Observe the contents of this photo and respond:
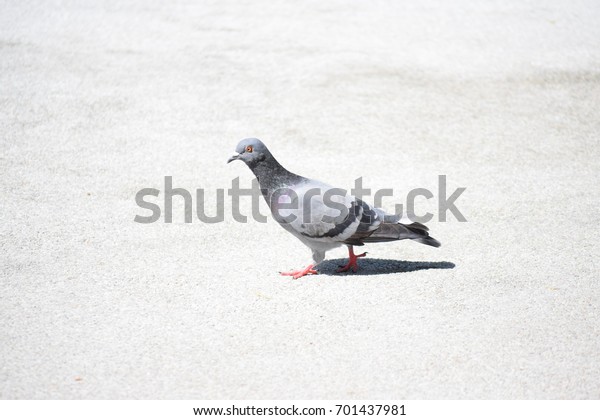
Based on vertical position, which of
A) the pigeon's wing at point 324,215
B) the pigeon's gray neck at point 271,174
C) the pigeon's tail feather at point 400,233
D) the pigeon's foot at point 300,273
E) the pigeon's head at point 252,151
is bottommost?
the pigeon's foot at point 300,273

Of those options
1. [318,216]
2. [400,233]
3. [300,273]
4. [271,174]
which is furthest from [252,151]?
[400,233]

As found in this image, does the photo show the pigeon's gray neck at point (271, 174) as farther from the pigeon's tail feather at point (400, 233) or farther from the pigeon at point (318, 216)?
the pigeon's tail feather at point (400, 233)

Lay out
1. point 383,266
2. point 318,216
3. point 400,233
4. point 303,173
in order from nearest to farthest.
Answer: point 318,216 → point 400,233 → point 383,266 → point 303,173

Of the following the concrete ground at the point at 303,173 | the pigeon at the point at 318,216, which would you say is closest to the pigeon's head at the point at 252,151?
the pigeon at the point at 318,216

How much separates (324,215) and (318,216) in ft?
0.17

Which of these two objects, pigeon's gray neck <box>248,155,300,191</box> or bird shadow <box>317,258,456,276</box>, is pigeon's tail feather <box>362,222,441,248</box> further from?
pigeon's gray neck <box>248,155,300,191</box>

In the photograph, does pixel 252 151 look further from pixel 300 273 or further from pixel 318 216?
pixel 300 273

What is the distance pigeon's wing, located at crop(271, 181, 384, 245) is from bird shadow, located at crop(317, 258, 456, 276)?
0.38 metres

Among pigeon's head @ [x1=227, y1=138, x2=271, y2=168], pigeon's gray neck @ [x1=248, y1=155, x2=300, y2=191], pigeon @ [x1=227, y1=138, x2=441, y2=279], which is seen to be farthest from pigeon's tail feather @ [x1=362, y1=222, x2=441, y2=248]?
pigeon's head @ [x1=227, y1=138, x2=271, y2=168]

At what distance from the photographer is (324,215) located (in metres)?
5.49

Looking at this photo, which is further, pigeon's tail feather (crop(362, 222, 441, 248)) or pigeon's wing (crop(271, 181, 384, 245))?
pigeon's tail feather (crop(362, 222, 441, 248))

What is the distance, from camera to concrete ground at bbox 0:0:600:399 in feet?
14.6

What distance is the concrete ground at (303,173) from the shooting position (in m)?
4.46

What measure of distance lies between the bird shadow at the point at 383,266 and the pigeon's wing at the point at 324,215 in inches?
14.9
